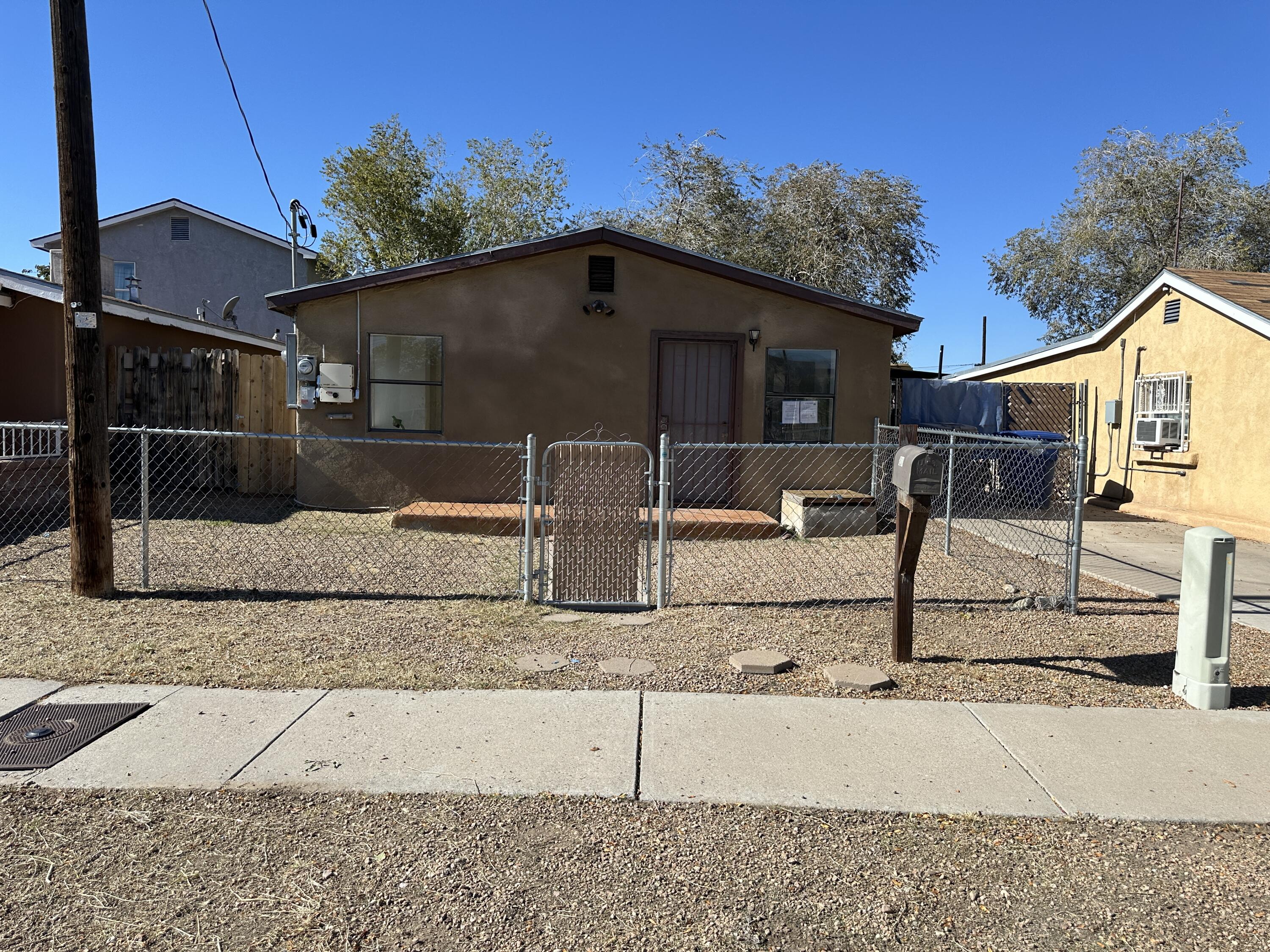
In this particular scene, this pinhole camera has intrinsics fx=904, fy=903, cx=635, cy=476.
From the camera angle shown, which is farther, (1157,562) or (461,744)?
(1157,562)

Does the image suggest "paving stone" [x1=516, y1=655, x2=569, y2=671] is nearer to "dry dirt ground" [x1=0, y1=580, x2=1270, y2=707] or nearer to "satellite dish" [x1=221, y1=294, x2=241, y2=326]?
"dry dirt ground" [x1=0, y1=580, x2=1270, y2=707]

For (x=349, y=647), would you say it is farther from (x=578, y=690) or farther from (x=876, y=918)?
(x=876, y=918)

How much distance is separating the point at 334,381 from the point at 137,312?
4747mm

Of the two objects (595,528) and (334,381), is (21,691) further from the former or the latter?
(334,381)

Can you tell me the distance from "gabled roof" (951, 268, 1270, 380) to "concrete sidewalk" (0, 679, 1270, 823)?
8.49 meters

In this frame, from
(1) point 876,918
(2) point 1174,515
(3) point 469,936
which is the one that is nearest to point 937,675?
(1) point 876,918

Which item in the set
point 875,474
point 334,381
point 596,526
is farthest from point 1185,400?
point 334,381

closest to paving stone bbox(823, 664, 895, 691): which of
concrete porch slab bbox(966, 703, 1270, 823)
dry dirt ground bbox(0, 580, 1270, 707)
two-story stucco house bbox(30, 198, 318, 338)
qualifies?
dry dirt ground bbox(0, 580, 1270, 707)

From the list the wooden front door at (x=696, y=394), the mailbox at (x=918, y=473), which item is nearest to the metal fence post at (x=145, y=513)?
the mailbox at (x=918, y=473)

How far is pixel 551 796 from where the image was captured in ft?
11.9

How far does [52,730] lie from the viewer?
168 inches

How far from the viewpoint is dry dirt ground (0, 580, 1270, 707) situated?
16.7ft

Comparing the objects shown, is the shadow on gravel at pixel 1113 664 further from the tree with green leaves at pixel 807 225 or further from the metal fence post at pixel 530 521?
the tree with green leaves at pixel 807 225

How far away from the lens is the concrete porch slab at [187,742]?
12.4ft
